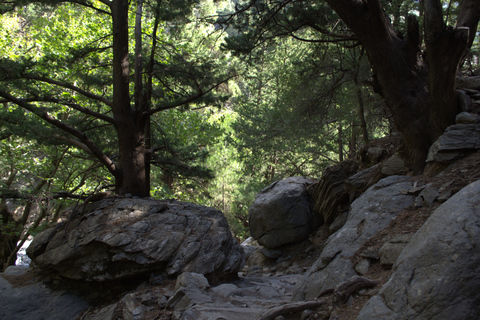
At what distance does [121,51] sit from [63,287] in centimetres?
521

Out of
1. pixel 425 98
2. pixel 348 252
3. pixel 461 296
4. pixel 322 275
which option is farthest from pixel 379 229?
pixel 425 98

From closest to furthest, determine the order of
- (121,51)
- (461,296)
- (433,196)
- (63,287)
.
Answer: (461,296) → (433,196) → (63,287) → (121,51)

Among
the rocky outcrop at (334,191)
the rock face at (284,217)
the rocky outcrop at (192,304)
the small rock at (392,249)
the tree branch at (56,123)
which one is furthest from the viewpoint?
the rock face at (284,217)

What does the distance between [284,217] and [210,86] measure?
16.1 feet

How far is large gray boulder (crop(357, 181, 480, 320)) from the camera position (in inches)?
85.7

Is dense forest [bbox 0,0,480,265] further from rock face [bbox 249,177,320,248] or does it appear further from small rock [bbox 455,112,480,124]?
rock face [bbox 249,177,320,248]

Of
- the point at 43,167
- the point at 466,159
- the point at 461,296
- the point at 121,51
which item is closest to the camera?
the point at 461,296

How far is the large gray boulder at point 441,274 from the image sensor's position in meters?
2.18

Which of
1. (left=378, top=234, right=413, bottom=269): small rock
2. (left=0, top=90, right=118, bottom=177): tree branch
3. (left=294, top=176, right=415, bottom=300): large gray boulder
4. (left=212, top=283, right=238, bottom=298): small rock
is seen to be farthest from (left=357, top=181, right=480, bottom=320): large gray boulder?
(left=0, top=90, right=118, bottom=177): tree branch

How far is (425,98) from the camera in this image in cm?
538

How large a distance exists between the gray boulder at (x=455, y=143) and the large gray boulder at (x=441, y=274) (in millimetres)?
2136

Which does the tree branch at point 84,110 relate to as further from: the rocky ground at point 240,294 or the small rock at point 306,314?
the small rock at point 306,314

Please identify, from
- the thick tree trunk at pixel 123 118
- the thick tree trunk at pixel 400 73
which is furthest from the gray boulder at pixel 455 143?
the thick tree trunk at pixel 123 118

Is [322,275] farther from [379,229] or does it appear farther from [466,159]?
[466,159]
